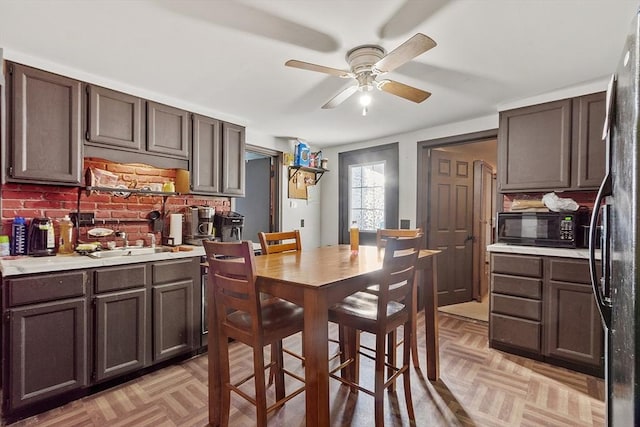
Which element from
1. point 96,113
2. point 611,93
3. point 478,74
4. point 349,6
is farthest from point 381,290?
point 96,113

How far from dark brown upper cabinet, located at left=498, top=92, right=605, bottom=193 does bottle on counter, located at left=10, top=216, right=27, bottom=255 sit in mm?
3896

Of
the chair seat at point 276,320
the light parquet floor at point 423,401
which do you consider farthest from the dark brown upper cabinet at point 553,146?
the chair seat at point 276,320

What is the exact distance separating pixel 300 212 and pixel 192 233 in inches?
74.8

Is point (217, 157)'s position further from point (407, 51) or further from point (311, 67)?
point (407, 51)

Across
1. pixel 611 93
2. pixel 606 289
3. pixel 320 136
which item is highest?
pixel 320 136

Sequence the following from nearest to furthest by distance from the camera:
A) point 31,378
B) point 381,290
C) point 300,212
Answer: point 381,290, point 31,378, point 300,212

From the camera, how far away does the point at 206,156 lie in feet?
10.3

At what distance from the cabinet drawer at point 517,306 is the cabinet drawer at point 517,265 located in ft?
0.73

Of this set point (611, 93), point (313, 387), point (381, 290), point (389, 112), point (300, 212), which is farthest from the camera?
point (300, 212)

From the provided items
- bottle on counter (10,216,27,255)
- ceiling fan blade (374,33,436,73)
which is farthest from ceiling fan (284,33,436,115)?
bottle on counter (10,216,27,255)

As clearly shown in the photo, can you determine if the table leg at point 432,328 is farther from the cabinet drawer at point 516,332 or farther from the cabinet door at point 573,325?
the cabinet door at point 573,325

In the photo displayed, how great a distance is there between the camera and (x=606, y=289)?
1.03 meters

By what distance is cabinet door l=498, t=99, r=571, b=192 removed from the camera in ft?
8.81

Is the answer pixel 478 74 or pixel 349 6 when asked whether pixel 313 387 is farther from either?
pixel 478 74
